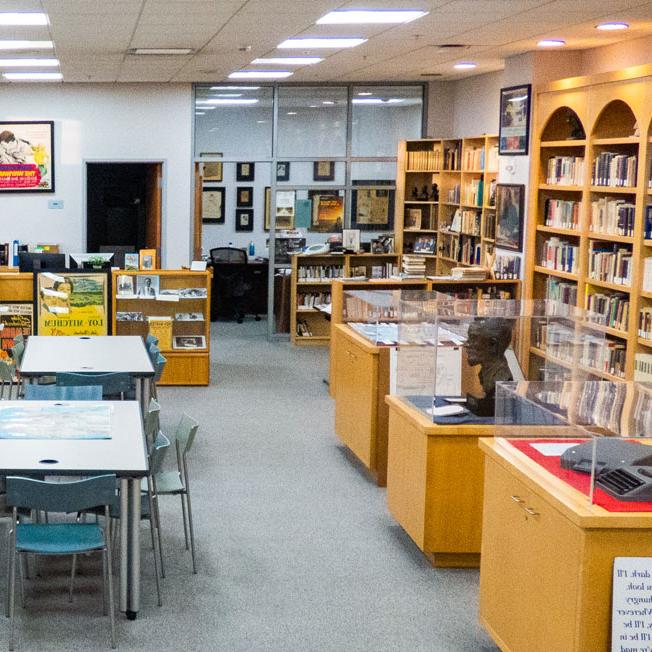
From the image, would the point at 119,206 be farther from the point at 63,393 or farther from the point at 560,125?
the point at 63,393

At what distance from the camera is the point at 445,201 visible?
48.3 ft

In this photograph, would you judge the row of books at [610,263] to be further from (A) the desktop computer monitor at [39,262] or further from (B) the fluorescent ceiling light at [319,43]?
(A) the desktop computer monitor at [39,262]

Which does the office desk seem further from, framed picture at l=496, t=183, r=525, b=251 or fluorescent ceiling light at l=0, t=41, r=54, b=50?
fluorescent ceiling light at l=0, t=41, r=54, b=50

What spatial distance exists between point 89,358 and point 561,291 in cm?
458

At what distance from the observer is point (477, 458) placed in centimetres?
632

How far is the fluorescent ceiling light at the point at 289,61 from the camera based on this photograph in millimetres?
11875

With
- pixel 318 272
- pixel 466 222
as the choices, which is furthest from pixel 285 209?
pixel 466 222

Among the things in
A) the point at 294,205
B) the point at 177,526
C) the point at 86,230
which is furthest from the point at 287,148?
the point at 177,526

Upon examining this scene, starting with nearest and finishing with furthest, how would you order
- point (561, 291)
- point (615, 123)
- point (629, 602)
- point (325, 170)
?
point (629, 602) < point (615, 123) < point (561, 291) < point (325, 170)

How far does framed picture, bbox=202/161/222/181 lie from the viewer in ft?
56.5

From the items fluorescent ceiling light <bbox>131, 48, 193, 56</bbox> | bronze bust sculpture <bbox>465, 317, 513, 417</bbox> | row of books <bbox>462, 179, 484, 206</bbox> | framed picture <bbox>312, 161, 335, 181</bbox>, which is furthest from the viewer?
framed picture <bbox>312, 161, 335, 181</bbox>

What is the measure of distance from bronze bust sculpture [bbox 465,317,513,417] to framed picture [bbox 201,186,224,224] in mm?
11374

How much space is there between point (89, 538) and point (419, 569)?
6.65 feet

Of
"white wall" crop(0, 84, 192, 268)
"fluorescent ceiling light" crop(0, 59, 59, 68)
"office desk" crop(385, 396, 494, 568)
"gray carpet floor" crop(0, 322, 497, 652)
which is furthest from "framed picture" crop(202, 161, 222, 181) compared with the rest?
"office desk" crop(385, 396, 494, 568)
